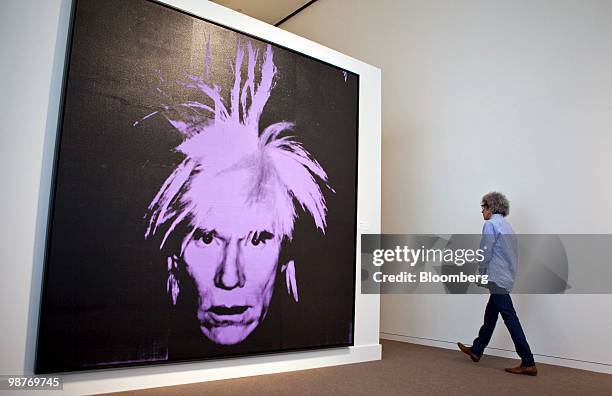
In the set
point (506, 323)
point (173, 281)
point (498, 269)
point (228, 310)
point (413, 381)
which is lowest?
point (413, 381)

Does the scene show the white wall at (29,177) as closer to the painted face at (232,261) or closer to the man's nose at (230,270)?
the painted face at (232,261)

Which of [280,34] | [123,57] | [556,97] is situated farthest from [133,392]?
[556,97]

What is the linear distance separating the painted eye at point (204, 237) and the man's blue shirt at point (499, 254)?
8.12ft

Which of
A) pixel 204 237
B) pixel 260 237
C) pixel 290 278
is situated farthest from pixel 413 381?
pixel 204 237

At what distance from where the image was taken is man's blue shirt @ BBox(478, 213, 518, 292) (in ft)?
14.0

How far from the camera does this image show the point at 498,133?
208 inches

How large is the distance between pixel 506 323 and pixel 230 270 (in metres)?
2.46

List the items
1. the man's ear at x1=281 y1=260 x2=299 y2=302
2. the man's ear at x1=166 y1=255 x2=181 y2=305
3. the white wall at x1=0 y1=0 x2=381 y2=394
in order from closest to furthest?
the white wall at x1=0 y1=0 x2=381 y2=394 → the man's ear at x1=166 y1=255 x2=181 y2=305 → the man's ear at x1=281 y1=260 x2=299 y2=302

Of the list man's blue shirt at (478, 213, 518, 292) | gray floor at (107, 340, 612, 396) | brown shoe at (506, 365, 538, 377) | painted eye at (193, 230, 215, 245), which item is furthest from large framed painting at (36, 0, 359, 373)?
brown shoe at (506, 365, 538, 377)

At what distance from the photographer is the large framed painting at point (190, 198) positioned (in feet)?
9.86

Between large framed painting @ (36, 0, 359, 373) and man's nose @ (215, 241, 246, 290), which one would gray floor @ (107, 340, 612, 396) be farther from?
man's nose @ (215, 241, 246, 290)

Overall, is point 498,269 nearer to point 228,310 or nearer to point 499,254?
point 499,254

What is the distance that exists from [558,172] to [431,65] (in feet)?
7.11

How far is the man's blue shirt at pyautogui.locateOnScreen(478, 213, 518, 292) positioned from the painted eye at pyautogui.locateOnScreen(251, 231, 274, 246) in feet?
6.55
